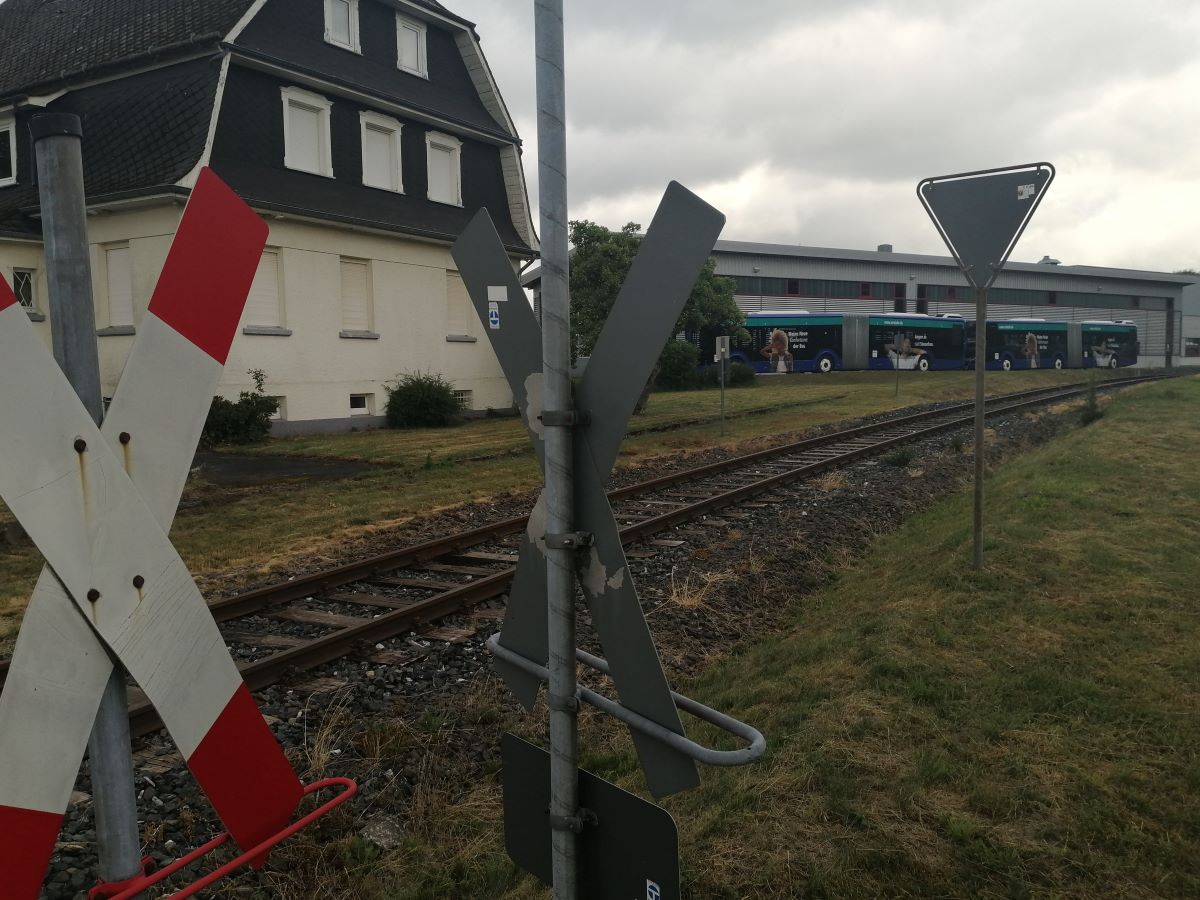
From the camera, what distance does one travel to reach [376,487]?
40.5 ft

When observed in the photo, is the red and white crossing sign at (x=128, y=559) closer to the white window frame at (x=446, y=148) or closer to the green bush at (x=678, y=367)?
the white window frame at (x=446, y=148)

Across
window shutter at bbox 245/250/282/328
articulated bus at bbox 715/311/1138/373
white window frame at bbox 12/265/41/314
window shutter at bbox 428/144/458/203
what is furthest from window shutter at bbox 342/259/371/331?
articulated bus at bbox 715/311/1138/373

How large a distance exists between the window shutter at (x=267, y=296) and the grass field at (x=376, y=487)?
285 centimetres

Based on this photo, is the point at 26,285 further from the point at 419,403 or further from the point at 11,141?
the point at 419,403

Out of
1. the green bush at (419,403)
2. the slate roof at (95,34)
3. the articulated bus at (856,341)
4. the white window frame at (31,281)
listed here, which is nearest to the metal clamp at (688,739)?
the slate roof at (95,34)

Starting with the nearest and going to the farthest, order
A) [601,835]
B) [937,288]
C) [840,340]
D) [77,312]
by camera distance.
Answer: [77,312]
[601,835]
[840,340]
[937,288]

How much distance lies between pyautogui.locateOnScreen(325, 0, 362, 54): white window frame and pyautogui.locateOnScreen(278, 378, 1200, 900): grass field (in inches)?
797

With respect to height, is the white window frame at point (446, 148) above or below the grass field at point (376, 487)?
above

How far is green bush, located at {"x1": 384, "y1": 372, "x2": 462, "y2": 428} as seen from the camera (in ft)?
71.2

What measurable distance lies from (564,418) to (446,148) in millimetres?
24480

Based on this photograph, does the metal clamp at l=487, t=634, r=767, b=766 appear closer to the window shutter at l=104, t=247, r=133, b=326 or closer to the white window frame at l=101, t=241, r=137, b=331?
the white window frame at l=101, t=241, r=137, b=331

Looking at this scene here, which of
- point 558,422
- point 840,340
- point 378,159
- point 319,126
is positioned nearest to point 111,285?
point 319,126

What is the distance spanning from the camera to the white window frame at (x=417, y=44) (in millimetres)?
23016

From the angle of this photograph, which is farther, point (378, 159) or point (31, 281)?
point (378, 159)
